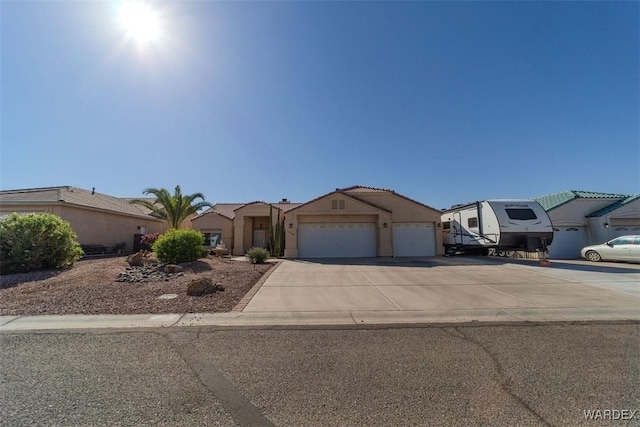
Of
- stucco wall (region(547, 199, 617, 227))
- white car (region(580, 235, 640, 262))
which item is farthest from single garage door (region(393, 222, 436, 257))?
white car (region(580, 235, 640, 262))

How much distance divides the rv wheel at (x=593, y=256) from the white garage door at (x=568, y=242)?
6.54 ft

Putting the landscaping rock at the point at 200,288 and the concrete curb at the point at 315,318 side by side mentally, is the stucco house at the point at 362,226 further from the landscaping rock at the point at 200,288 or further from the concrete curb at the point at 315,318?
the concrete curb at the point at 315,318

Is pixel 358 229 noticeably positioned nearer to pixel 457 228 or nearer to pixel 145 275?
pixel 457 228

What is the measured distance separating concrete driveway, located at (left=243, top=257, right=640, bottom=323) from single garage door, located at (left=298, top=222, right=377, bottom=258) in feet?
27.0

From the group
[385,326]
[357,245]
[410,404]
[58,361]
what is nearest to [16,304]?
[58,361]

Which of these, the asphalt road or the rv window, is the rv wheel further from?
the asphalt road

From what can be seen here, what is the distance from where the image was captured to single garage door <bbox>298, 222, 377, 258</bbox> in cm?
1911

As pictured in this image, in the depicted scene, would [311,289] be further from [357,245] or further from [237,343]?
[357,245]

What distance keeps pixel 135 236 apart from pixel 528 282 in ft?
87.0

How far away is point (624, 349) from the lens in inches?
157

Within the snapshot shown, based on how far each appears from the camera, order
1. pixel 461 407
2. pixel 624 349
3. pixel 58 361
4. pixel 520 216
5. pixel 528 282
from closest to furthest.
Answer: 1. pixel 461 407
2. pixel 58 361
3. pixel 624 349
4. pixel 528 282
5. pixel 520 216

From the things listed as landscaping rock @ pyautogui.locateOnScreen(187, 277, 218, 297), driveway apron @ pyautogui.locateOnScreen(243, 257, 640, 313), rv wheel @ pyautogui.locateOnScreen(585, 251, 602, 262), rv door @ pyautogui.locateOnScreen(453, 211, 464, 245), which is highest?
rv door @ pyautogui.locateOnScreen(453, 211, 464, 245)

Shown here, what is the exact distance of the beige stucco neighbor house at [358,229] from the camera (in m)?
19.0

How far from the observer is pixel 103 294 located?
7301mm
